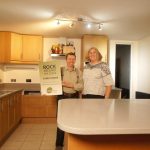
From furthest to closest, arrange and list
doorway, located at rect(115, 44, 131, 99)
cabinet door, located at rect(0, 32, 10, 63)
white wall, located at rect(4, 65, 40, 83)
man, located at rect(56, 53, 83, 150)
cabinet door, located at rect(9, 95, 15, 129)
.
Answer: doorway, located at rect(115, 44, 131, 99) → white wall, located at rect(4, 65, 40, 83) → cabinet door, located at rect(0, 32, 10, 63) → cabinet door, located at rect(9, 95, 15, 129) → man, located at rect(56, 53, 83, 150)

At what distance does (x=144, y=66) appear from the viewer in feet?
16.8

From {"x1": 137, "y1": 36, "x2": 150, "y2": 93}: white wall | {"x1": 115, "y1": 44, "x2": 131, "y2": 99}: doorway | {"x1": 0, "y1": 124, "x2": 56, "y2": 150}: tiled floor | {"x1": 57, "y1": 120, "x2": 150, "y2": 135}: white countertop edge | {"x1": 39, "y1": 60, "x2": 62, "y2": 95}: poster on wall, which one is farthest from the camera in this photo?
{"x1": 115, "y1": 44, "x2": 131, "y2": 99}: doorway

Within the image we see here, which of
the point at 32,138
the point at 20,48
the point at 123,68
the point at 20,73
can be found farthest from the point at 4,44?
the point at 123,68

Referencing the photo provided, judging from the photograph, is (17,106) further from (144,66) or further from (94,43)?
(144,66)

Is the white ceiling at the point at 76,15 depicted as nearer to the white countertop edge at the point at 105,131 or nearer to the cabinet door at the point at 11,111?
the cabinet door at the point at 11,111

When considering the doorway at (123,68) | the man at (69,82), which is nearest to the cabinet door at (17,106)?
the man at (69,82)

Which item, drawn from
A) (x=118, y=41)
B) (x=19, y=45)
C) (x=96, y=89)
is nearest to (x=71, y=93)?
(x=96, y=89)

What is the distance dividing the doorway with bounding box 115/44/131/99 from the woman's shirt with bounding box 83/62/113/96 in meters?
3.05

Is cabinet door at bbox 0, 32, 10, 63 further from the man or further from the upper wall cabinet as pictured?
the man

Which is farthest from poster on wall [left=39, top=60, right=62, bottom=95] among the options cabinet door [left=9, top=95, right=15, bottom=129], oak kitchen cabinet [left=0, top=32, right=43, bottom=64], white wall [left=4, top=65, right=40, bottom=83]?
white wall [left=4, top=65, right=40, bottom=83]

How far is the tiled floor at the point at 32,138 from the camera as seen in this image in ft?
10.6

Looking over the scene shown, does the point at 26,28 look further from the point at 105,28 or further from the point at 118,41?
the point at 118,41

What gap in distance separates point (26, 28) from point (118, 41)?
7.65ft

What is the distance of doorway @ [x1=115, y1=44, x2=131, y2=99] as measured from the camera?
5.58m
